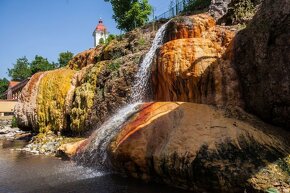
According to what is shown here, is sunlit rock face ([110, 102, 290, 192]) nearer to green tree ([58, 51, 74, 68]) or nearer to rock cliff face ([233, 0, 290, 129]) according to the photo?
rock cliff face ([233, 0, 290, 129])

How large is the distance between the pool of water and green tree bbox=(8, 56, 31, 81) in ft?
282

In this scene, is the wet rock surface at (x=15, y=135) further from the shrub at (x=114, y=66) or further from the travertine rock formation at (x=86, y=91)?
the shrub at (x=114, y=66)

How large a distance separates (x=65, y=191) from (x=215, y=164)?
3.91 m

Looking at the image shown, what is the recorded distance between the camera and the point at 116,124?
40.2 feet

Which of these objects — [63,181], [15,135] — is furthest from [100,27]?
[63,181]

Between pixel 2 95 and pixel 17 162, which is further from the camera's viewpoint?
pixel 2 95

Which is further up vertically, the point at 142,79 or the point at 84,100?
the point at 142,79

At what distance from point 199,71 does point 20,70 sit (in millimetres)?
92158

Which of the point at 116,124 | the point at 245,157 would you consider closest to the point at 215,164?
the point at 245,157

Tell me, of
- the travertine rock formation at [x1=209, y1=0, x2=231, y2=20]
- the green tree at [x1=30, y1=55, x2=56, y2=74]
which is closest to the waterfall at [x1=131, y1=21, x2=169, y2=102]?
the travertine rock formation at [x1=209, y1=0, x2=231, y2=20]

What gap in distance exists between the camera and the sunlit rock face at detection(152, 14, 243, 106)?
10164 millimetres

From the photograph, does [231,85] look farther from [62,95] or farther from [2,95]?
[2,95]

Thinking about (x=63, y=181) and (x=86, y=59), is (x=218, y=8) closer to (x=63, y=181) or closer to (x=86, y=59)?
(x=86, y=59)

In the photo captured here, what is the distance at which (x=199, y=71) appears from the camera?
10.9 metres
